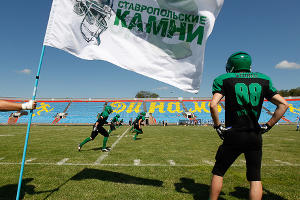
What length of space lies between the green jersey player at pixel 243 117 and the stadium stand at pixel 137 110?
117ft

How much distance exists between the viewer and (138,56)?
3797mm

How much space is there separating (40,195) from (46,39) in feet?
9.42

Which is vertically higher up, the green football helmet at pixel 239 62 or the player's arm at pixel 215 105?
the green football helmet at pixel 239 62

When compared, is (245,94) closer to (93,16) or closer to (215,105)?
(215,105)

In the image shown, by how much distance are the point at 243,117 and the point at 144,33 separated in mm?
2488

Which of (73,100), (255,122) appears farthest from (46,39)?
(73,100)

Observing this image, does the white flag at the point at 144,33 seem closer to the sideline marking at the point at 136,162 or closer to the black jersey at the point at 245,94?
the black jersey at the point at 245,94

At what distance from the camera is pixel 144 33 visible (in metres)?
3.77

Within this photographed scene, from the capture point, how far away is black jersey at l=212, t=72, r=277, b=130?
7.79 feet

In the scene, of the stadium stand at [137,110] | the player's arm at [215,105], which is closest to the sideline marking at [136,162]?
the player's arm at [215,105]

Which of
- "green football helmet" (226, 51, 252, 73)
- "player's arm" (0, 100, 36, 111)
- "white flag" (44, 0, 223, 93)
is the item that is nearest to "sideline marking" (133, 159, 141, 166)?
"white flag" (44, 0, 223, 93)

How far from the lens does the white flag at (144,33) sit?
3627 mm

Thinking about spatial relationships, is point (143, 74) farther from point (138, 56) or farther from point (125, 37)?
point (125, 37)

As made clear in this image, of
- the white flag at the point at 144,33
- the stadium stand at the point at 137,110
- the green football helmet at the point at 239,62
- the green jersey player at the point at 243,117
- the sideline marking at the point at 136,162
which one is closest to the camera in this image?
the green jersey player at the point at 243,117
